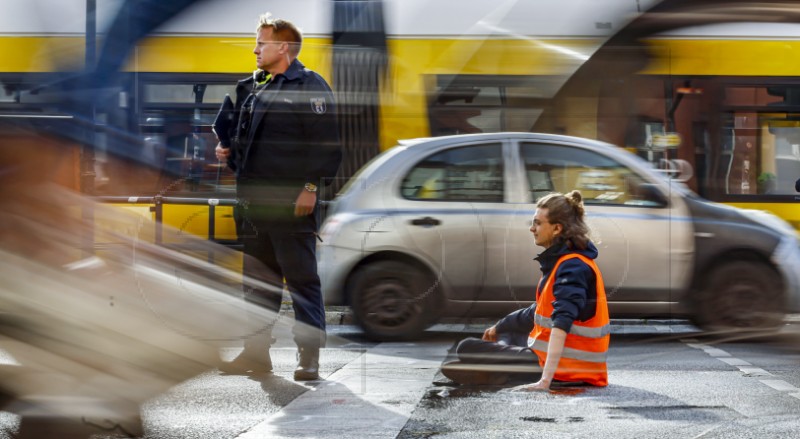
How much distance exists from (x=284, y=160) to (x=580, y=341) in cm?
154

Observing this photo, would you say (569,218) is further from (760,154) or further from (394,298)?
(760,154)

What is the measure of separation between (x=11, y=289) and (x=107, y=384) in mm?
569

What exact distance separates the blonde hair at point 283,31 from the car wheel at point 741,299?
2308 mm

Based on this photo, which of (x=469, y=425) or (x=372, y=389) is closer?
(x=469, y=425)

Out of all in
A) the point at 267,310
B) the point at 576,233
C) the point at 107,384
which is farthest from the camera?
the point at 267,310

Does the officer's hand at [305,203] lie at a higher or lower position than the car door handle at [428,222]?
higher

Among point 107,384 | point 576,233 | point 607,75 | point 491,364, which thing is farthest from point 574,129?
point 107,384

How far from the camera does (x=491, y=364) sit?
5133 mm

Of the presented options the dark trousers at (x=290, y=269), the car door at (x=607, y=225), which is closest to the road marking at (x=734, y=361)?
the car door at (x=607, y=225)

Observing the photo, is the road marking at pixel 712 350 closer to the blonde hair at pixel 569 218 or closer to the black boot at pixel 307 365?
the blonde hair at pixel 569 218

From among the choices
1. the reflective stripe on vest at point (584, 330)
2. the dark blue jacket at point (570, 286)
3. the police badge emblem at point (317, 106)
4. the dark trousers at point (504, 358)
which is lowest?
the dark trousers at point (504, 358)

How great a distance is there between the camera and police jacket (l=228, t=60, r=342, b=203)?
17.5ft

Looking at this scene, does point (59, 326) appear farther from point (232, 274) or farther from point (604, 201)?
point (604, 201)

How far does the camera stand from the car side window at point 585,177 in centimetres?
593
